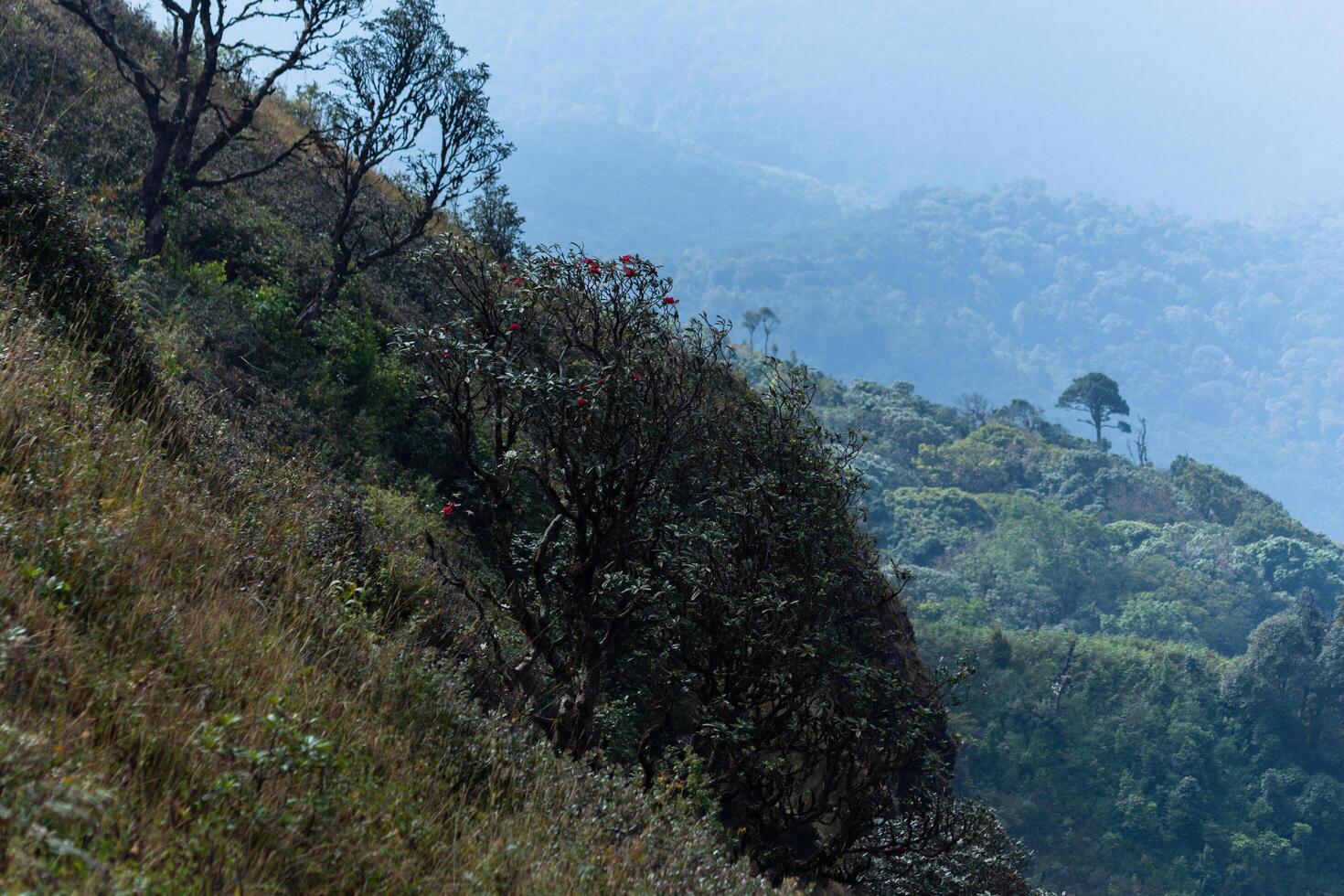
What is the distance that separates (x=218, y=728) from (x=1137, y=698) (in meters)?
74.9

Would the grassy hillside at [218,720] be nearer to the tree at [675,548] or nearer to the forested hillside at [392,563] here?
the forested hillside at [392,563]

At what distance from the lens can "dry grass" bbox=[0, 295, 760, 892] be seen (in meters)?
2.92

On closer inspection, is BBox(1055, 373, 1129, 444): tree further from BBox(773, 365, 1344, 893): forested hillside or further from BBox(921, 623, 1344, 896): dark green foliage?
BBox(921, 623, 1344, 896): dark green foliage

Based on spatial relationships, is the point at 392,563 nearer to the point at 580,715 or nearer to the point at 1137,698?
the point at 580,715

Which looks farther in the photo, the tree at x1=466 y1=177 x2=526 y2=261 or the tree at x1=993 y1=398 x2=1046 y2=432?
the tree at x1=993 y1=398 x2=1046 y2=432

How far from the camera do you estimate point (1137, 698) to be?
67438 millimetres

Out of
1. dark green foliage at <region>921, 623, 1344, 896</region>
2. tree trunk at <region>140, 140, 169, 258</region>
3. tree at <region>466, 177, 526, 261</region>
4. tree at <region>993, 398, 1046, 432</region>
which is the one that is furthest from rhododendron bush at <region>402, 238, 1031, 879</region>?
tree at <region>993, 398, 1046, 432</region>

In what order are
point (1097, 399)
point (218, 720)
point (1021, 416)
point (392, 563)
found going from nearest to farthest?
1. point (218, 720)
2. point (392, 563)
3. point (1097, 399)
4. point (1021, 416)

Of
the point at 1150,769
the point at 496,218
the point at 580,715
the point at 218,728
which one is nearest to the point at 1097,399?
the point at 1150,769

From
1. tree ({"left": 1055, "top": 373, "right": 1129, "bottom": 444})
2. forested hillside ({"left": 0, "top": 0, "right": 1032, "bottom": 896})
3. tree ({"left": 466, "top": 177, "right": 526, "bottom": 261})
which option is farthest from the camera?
tree ({"left": 1055, "top": 373, "right": 1129, "bottom": 444})

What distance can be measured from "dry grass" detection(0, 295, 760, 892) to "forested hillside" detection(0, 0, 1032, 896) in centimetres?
2

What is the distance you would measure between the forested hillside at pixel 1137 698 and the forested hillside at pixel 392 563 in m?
24.0

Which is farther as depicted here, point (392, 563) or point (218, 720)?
point (392, 563)

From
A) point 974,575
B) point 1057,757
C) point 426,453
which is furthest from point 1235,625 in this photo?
point 426,453
